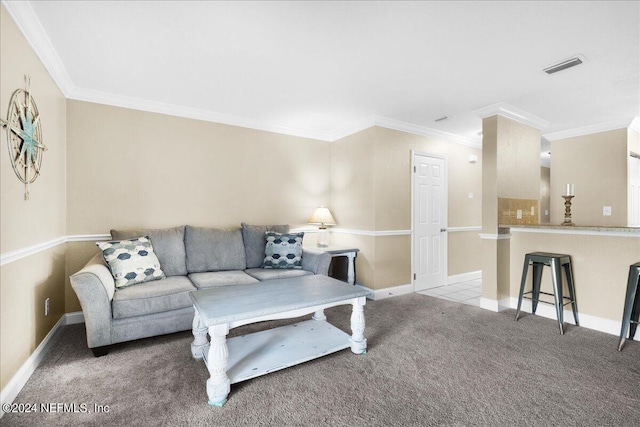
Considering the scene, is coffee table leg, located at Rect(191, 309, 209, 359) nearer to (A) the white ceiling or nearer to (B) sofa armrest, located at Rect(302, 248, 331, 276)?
(B) sofa armrest, located at Rect(302, 248, 331, 276)

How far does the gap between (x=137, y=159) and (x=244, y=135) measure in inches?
51.6

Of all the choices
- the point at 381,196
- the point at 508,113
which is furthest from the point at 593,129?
the point at 381,196

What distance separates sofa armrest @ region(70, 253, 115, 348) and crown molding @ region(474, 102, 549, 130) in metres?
4.23

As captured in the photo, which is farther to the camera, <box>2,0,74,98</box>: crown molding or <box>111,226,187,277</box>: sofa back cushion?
<box>111,226,187,277</box>: sofa back cushion

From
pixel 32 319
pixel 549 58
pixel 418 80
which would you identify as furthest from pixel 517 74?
pixel 32 319

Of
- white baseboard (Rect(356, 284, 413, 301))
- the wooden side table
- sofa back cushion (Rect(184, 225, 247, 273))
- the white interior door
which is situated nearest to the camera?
sofa back cushion (Rect(184, 225, 247, 273))

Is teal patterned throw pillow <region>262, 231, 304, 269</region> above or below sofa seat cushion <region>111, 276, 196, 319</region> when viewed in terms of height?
above

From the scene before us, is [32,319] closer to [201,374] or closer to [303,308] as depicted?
[201,374]

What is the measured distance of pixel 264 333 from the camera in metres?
2.51

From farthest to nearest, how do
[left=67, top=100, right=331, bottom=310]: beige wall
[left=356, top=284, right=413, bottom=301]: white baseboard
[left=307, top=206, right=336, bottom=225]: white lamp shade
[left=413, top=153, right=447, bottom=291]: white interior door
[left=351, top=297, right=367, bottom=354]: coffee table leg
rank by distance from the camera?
[left=413, top=153, right=447, bottom=291]: white interior door
[left=307, top=206, right=336, bottom=225]: white lamp shade
[left=356, top=284, right=413, bottom=301]: white baseboard
[left=67, top=100, right=331, bottom=310]: beige wall
[left=351, top=297, right=367, bottom=354]: coffee table leg

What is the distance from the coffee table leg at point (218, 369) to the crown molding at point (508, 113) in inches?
143

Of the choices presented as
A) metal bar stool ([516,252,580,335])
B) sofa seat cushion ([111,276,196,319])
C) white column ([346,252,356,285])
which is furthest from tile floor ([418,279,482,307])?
sofa seat cushion ([111,276,196,319])

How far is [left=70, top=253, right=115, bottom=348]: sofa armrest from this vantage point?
226 cm

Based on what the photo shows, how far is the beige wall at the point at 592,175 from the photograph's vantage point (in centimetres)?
414
